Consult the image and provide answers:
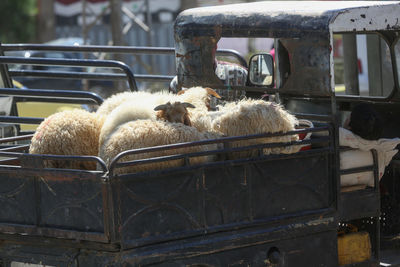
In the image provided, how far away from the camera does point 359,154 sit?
14.1 feet

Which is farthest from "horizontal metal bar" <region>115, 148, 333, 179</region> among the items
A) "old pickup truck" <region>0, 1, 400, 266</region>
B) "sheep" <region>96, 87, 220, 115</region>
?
"sheep" <region>96, 87, 220, 115</region>

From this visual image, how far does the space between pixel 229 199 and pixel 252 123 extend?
18.7 inches

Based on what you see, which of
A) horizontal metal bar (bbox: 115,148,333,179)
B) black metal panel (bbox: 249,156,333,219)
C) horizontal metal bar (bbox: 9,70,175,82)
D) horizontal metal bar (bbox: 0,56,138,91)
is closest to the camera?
horizontal metal bar (bbox: 115,148,333,179)

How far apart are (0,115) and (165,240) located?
3.43 m

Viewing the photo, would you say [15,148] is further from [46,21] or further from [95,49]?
[46,21]

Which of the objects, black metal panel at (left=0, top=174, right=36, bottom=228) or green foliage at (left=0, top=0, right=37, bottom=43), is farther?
green foliage at (left=0, top=0, right=37, bottom=43)

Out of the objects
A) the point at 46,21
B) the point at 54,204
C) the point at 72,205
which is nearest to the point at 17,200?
the point at 54,204

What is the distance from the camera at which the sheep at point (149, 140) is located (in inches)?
143

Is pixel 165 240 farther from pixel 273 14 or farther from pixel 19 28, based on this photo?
pixel 19 28

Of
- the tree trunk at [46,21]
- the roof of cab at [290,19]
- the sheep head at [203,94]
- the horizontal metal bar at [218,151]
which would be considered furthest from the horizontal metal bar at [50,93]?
the tree trunk at [46,21]

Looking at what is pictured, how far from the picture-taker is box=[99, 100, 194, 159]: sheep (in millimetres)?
3900

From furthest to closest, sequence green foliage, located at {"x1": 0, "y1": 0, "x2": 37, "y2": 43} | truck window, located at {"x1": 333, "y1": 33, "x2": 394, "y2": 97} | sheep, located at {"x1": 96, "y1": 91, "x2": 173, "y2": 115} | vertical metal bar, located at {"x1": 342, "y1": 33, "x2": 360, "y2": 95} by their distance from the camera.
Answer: green foliage, located at {"x1": 0, "y1": 0, "x2": 37, "y2": 43} → vertical metal bar, located at {"x1": 342, "y1": 33, "x2": 360, "y2": 95} → truck window, located at {"x1": 333, "y1": 33, "x2": 394, "y2": 97} → sheep, located at {"x1": 96, "y1": 91, "x2": 173, "y2": 115}

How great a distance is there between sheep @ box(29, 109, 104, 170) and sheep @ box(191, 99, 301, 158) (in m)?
0.65

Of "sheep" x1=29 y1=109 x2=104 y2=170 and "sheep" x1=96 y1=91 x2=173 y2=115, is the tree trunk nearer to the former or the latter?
"sheep" x1=96 y1=91 x2=173 y2=115
